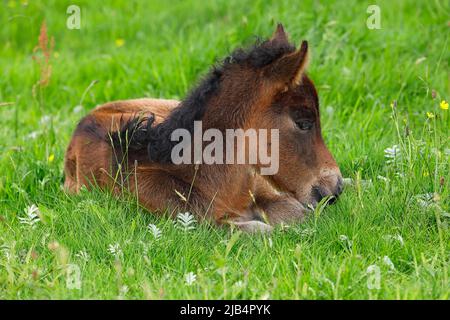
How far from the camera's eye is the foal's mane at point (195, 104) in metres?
5.22

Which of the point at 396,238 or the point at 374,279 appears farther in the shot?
the point at 396,238

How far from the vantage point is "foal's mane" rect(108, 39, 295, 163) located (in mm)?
5223

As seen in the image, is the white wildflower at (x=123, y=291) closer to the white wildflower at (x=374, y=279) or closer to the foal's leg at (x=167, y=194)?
the foal's leg at (x=167, y=194)

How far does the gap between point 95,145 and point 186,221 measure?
1190 mm

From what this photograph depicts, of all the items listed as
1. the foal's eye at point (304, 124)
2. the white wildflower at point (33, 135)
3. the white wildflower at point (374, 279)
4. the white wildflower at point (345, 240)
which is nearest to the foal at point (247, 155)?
the foal's eye at point (304, 124)

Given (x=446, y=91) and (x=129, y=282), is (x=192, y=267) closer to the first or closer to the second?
(x=129, y=282)

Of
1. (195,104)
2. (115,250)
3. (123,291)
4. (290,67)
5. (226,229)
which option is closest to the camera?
(123,291)

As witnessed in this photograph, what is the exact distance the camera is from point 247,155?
5.26m

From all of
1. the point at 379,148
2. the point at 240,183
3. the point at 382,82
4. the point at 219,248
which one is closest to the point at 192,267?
the point at 219,248

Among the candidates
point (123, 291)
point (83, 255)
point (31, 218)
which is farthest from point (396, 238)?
point (31, 218)

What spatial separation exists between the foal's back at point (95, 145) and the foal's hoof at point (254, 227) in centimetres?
96

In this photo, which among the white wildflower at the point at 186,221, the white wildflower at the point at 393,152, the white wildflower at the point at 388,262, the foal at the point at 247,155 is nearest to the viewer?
the white wildflower at the point at 388,262

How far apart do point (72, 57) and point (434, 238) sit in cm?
579

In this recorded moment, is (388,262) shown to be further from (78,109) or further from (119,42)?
(119,42)
